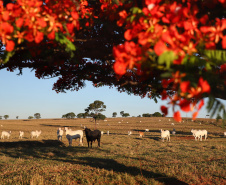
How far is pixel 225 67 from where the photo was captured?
8.68ft

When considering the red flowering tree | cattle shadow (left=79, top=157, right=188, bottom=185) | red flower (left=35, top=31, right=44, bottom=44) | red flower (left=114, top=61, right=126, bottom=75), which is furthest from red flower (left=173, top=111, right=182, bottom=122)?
cattle shadow (left=79, top=157, right=188, bottom=185)

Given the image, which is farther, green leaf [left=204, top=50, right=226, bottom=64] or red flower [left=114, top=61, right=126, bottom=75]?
green leaf [left=204, top=50, right=226, bottom=64]

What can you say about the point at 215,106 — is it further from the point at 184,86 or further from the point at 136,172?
the point at 136,172

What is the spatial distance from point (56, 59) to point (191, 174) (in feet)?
27.5

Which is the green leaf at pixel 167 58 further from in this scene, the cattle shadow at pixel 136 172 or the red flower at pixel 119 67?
the cattle shadow at pixel 136 172

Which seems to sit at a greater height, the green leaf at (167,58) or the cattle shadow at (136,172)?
the green leaf at (167,58)

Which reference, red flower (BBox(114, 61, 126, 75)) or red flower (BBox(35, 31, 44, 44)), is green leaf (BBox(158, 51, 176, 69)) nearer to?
red flower (BBox(114, 61, 126, 75))

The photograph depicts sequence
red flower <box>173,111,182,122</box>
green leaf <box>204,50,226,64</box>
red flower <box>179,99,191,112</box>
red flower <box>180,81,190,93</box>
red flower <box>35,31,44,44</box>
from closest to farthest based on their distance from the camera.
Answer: red flower <box>180,81,190,93</box> < red flower <box>179,99,191,112</box> < red flower <box>173,111,182,122</box> < green leaf <box>204,50,226,64</box> < red flower <box>35,31,44,44</box>

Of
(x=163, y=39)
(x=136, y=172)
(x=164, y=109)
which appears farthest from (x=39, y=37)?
(x=136, y=172)

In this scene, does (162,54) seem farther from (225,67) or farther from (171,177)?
(171,177)

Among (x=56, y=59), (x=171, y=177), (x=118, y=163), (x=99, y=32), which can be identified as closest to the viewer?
(x=56, y=59)

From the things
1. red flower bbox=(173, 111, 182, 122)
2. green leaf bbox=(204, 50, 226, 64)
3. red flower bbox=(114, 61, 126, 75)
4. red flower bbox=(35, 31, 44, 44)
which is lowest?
red flower bbox=(173, 111, 182, 122)

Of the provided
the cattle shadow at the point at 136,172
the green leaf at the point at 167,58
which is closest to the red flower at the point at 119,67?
the green leaf at the point at 167,58

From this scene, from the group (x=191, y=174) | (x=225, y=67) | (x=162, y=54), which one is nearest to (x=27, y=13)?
(x=162, y=54)
